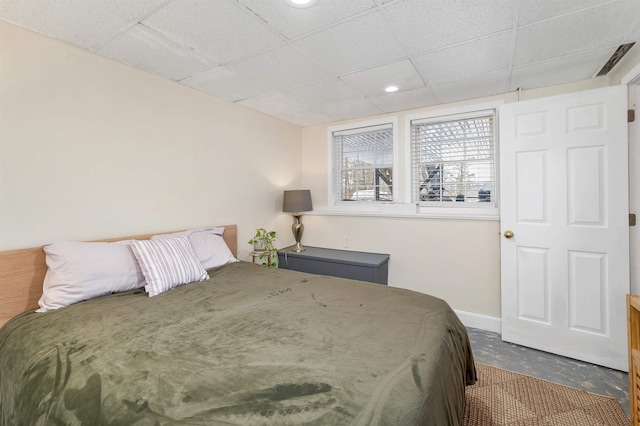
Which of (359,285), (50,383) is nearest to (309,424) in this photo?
(50,383)

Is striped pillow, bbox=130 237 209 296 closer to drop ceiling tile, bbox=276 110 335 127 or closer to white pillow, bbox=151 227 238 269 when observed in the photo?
white pillow, bbox=151 227 238 269

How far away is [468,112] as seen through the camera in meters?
2.92

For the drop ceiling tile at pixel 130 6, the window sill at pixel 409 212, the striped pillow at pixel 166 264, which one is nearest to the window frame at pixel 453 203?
the window sill at pixel 409 212

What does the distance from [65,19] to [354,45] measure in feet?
5.62

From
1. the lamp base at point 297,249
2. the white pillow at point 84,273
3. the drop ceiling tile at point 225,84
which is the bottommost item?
the lamp base at point 297,249

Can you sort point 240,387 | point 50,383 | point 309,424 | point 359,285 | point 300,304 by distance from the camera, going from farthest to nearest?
point 359,285 < point 300,304 < point 50,383 < point 240,387 < point 309,424

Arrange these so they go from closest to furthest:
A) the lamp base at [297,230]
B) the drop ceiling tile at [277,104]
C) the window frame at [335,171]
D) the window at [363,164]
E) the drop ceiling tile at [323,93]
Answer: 1. the drop ceiling tile at [323,93]
2. the drop ceiling tile at [277,104]
3. the window frame at [335,171]
4. the window at [363,164]
5. the lamp base at [297,230]

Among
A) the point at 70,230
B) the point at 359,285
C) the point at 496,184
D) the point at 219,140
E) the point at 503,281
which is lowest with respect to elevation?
the point at 503,281

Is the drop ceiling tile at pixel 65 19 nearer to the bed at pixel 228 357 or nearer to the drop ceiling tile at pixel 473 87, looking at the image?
the bed at pixel 228 357

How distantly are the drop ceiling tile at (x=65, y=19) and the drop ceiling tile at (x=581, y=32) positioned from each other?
248 centimetres

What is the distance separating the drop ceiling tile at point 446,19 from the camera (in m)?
1.52

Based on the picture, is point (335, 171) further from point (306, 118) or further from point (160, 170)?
point (160, 170)

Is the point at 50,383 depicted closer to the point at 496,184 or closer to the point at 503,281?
the point at 503,281

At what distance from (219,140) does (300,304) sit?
198 cm
